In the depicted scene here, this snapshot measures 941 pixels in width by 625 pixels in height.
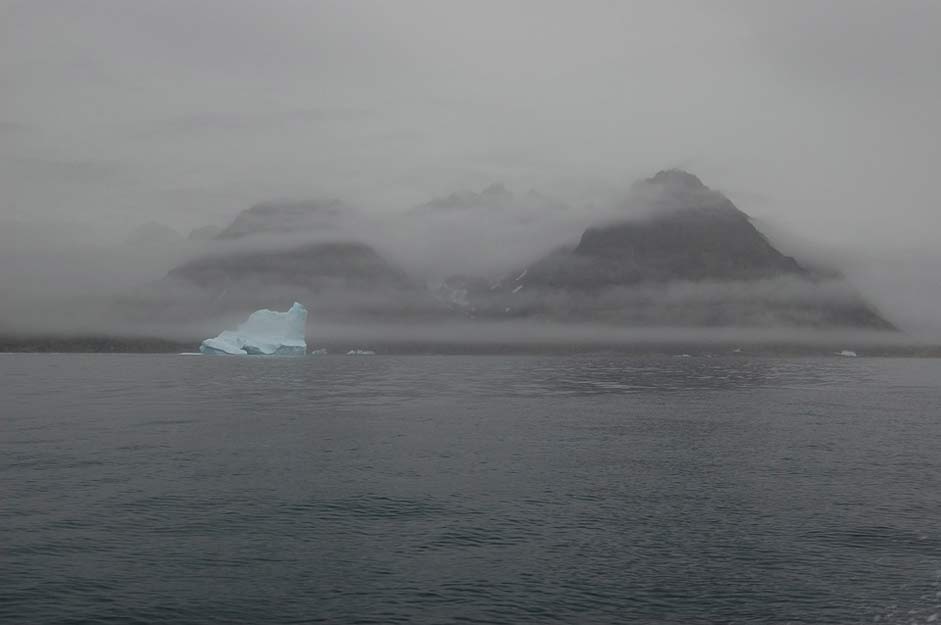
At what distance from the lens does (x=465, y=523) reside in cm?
2705

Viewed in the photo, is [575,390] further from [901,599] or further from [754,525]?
[901,599]

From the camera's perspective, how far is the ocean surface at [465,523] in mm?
19656

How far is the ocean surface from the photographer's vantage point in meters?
19.7

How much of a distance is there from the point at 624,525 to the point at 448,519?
5.96 m

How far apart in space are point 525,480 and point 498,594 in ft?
47.9

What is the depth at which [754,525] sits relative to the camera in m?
27.2

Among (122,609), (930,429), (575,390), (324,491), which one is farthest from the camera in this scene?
(575,390)

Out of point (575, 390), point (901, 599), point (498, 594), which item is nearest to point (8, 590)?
point (498, 594)

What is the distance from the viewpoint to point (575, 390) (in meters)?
96.1

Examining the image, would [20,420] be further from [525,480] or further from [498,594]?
[498,594]

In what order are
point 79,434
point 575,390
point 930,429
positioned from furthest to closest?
point 575,390
point 930,429
point 79,434

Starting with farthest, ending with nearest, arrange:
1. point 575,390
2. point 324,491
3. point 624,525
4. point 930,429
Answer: point 575,390 < point 930,429 < point 324,491 < point 624,525

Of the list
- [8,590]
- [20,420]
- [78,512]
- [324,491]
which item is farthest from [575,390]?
[8,590]

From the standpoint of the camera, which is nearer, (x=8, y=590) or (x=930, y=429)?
(x=8, y=590)
